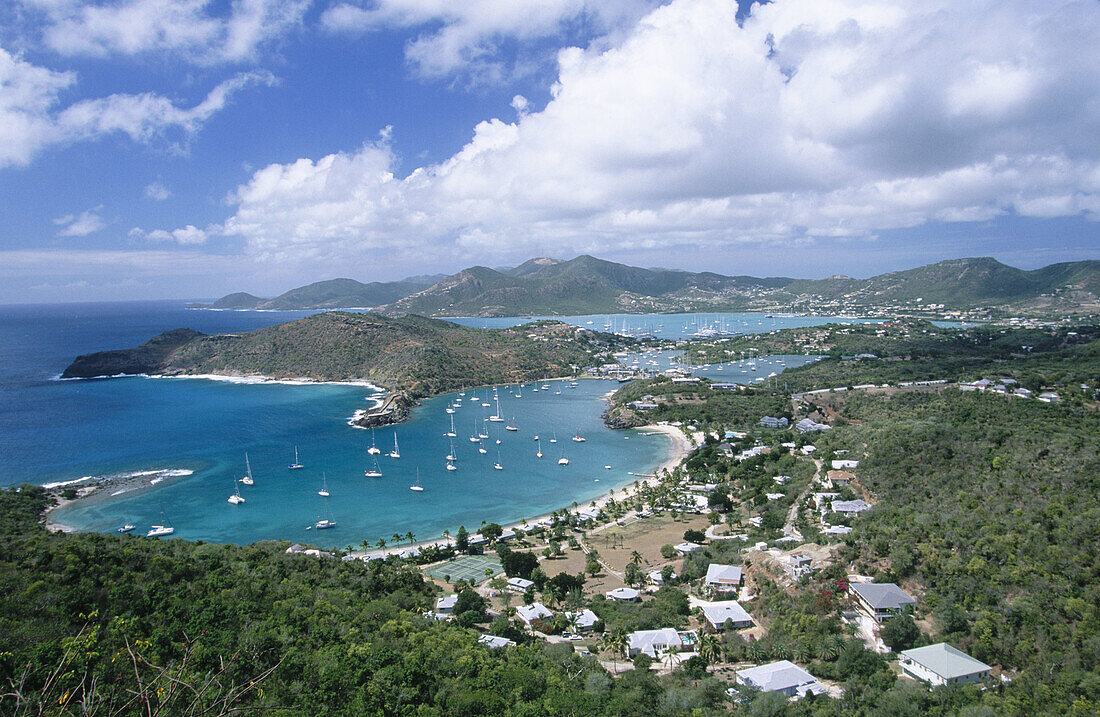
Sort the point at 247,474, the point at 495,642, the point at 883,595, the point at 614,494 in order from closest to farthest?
1. the point at 495,642
2. the point at 883,595
3. the point at 614,494
4. the point at 247,474

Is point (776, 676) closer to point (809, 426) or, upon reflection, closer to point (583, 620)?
point (583, 620)

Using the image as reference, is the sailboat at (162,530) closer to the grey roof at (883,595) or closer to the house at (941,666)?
the grey roof at (883,595)

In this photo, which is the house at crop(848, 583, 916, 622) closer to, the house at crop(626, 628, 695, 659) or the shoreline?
the house at crop(626, 628, 695, 659)

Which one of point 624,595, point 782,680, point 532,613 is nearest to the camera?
point 782,680

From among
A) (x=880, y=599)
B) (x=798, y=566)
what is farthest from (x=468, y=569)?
(x=880, y=599)

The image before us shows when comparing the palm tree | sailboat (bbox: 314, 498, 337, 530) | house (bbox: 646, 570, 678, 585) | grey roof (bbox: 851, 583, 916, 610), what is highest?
grey roof (bbox: 851, 583, 916, 610)

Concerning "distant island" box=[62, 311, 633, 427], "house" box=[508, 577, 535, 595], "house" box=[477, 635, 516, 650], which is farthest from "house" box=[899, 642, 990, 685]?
"distant island" box=[62, 311, 633, 427]
